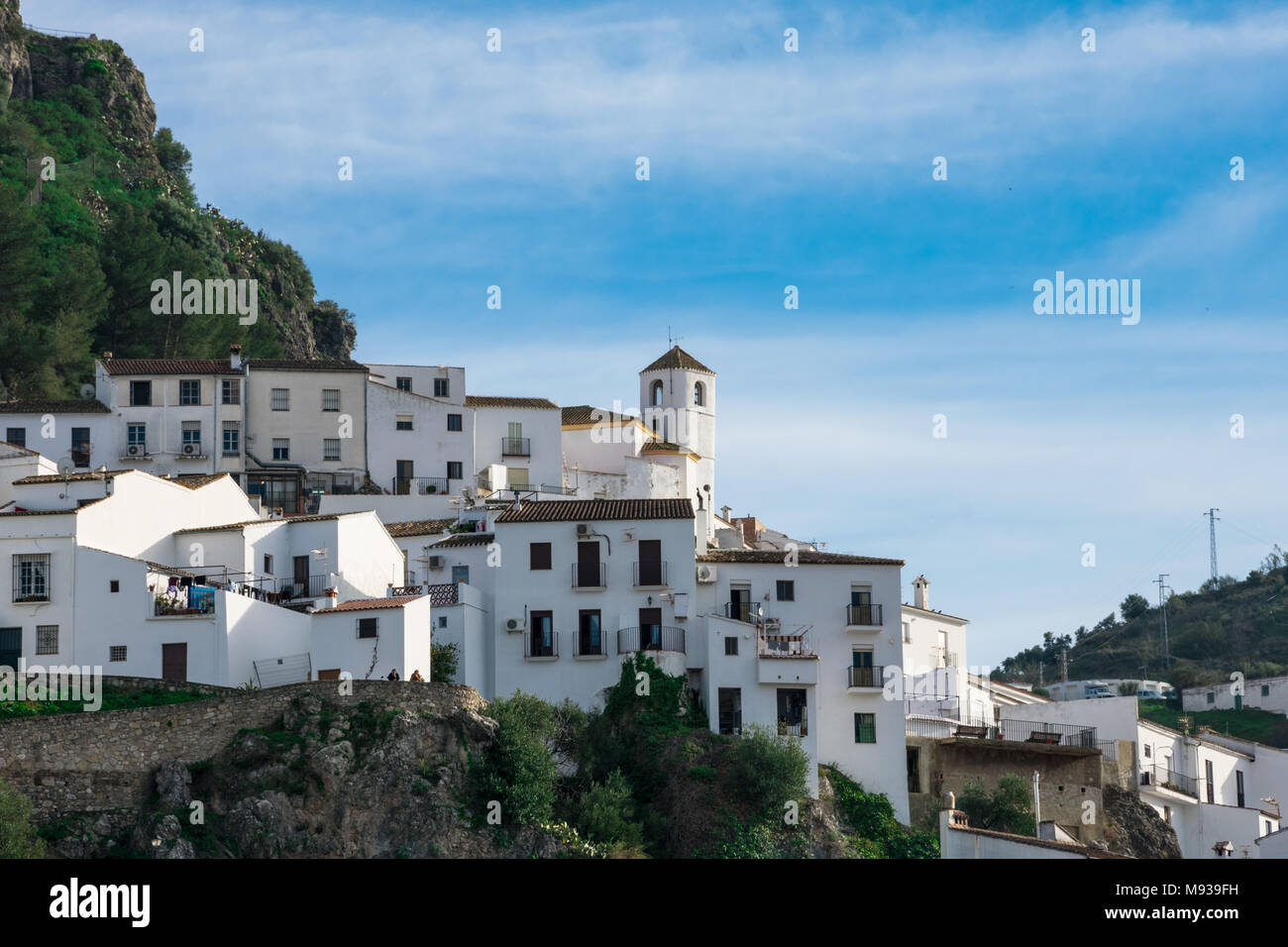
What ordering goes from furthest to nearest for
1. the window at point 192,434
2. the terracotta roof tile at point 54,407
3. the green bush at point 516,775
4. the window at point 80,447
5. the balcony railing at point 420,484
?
the balcony railing at point 420,484
the window at point 192,434
the terracotta roof tile at point 54,407
the window at point 80,447
the green bush at point 516,775

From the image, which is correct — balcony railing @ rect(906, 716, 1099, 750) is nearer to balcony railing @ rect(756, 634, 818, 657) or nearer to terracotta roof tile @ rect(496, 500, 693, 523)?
balcony railing @ rect(756, 634, 818, 657)

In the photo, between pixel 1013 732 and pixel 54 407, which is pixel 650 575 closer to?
pixel 1013 732

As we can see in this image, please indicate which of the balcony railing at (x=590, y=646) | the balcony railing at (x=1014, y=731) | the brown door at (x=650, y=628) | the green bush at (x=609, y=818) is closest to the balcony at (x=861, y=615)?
the balcony railing at (x=1014, y=731)

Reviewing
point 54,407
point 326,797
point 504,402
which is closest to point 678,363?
point 504,402

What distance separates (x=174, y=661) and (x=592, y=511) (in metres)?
14.0

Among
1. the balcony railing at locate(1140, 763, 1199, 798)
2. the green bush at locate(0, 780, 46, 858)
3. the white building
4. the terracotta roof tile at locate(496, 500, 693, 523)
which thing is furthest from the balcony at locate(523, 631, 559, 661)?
the white building

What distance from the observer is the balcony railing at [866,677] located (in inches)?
2090

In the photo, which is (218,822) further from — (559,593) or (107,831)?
(559,593)

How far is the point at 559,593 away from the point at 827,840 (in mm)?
11188

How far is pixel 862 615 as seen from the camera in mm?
53750

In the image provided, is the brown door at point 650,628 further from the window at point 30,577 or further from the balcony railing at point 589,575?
the window at point 30,577

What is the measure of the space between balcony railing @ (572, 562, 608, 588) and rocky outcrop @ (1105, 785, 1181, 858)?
703 inches

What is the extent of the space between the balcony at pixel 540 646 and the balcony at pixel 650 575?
3062mm
